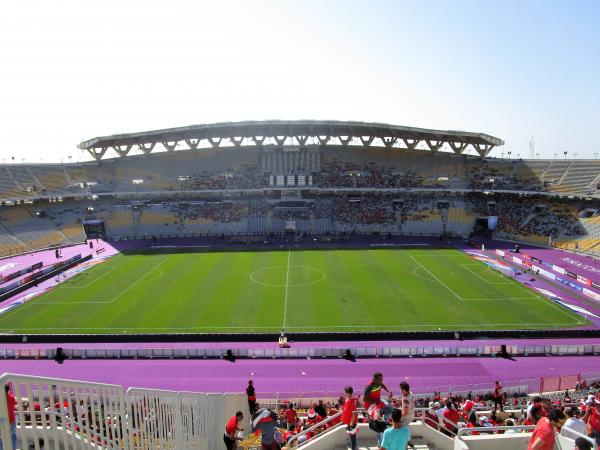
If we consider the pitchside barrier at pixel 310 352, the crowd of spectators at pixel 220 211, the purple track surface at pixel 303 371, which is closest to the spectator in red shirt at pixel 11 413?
the purple track surface at pixel 303 371

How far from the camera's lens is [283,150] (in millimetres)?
70812

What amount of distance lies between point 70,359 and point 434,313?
77.9ft

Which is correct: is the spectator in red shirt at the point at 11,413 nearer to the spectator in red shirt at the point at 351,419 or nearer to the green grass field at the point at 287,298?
the spectator in red shirt at the point at 351,419

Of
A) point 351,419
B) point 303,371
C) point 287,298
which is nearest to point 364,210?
point 287,298

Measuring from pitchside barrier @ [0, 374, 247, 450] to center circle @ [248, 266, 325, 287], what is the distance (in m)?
26.9

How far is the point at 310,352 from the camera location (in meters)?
25.0

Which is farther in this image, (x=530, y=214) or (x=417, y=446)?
(x=530, y=214)

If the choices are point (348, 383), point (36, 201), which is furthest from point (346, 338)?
point (36, 201)

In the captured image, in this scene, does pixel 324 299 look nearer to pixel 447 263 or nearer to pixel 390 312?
pixel 390 312

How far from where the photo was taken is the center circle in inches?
1522

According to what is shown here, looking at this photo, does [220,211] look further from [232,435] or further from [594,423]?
[594,423]

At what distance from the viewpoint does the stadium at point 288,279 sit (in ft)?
55.9

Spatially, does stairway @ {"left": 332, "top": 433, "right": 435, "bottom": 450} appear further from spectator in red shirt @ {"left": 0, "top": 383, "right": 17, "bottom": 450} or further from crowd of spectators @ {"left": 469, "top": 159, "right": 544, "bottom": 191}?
crowd of spectators @ {"left": 469, "top": 159, "right": 544, "bottom": 191}

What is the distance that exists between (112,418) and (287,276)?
34.6 metres
